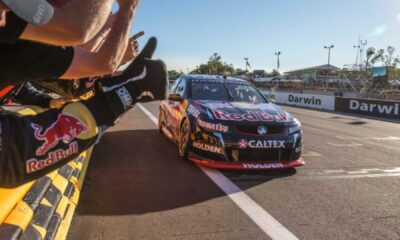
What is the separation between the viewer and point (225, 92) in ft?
23.7

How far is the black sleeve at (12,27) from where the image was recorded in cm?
151

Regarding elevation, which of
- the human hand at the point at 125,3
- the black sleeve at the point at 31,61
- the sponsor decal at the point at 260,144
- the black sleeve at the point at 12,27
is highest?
the human hand at the point at 125,3

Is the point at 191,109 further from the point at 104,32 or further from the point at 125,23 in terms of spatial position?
the point at 125,23

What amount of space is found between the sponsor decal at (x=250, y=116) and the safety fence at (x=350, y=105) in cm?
1405

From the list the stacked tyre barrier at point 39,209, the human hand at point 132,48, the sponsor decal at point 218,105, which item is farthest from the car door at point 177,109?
the human hand at point 132,48

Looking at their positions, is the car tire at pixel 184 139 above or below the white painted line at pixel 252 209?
above

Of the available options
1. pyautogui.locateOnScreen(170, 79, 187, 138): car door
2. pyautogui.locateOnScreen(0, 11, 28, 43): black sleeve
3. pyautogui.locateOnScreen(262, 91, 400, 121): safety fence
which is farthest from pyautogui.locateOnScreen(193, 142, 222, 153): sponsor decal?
pyautogui.locateOnScreen(262, 91, 400, 121): safety fence

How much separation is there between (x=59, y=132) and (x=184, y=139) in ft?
14.9

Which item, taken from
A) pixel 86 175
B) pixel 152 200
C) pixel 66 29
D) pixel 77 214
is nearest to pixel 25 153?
pixel 66 29

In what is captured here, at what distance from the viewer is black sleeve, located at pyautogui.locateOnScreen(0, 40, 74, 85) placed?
1752 millimetres

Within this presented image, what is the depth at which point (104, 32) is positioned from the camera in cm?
263

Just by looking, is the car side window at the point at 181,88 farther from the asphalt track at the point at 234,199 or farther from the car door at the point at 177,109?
the asphalt track at the point at 234,199

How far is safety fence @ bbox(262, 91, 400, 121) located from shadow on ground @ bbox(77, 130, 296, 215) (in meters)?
14.4

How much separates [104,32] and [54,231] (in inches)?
58.2
